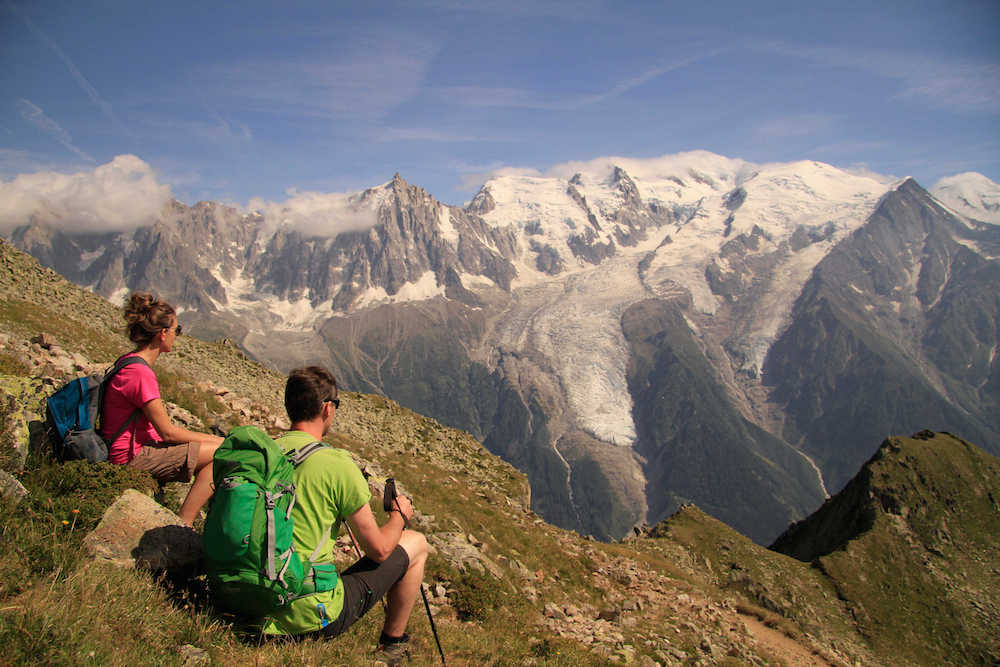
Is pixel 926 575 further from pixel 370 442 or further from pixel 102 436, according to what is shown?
pixel 102 436

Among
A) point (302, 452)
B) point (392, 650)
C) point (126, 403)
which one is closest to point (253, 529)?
point (302, 452)

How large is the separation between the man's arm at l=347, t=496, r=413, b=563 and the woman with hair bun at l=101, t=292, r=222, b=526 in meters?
3.34

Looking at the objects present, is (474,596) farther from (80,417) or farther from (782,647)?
(782,647)

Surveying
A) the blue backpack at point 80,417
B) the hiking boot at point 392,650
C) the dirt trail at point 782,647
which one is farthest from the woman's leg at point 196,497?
the dirt trail at point 782,647

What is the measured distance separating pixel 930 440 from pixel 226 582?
6857 centimetres

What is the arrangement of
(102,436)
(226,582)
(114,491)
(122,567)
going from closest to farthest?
(226,582) < (122,567) < (114,491) < (102,436)

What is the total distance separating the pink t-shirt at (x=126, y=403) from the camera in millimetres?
8359

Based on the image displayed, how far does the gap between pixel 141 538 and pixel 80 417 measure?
2665mm

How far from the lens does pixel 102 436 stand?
27.5 feet

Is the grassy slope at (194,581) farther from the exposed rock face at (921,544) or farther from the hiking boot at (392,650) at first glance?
the exposed rock face at (921,544)

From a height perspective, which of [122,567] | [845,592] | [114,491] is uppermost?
[114,491]

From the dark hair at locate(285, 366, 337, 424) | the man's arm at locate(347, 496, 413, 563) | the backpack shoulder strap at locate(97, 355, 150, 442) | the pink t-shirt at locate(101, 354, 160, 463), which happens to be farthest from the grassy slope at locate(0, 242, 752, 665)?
the dark hair at locate(285, 366, 337, 424)

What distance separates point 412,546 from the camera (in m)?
Answer: 7.88

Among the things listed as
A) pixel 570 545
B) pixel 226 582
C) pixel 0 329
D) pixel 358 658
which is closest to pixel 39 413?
pixel 226 582
